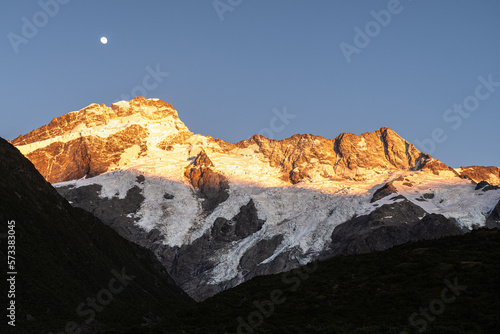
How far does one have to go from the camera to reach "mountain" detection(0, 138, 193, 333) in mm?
111938

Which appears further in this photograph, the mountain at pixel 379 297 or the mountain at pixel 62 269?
the mountain at pixel 62 269

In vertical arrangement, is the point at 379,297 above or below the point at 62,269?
below

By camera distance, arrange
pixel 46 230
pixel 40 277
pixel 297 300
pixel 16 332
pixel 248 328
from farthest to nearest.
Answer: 1. pixel 46 230
2. pixel 40 277
3. pixel 16 332
4. pixel 297 300
5. pixel 248 328

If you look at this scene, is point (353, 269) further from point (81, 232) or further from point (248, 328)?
point (81, 232)

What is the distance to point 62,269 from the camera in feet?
438

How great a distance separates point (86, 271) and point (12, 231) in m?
23.3

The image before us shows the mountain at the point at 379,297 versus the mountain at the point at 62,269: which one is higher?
the mountain at the point at 62,269

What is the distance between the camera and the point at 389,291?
70625mm

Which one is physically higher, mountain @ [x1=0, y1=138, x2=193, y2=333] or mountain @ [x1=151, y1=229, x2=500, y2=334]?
mountain @ [x1=0, y1=138, x2=193, y2=333]

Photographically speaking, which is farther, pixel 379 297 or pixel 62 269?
pixel 62 269

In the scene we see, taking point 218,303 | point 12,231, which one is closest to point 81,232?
point 12,231

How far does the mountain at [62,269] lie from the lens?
11194cm

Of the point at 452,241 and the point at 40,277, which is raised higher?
the point at 40,277

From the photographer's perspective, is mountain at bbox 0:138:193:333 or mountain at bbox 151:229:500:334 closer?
mountain at bbox 151:229:500:334
